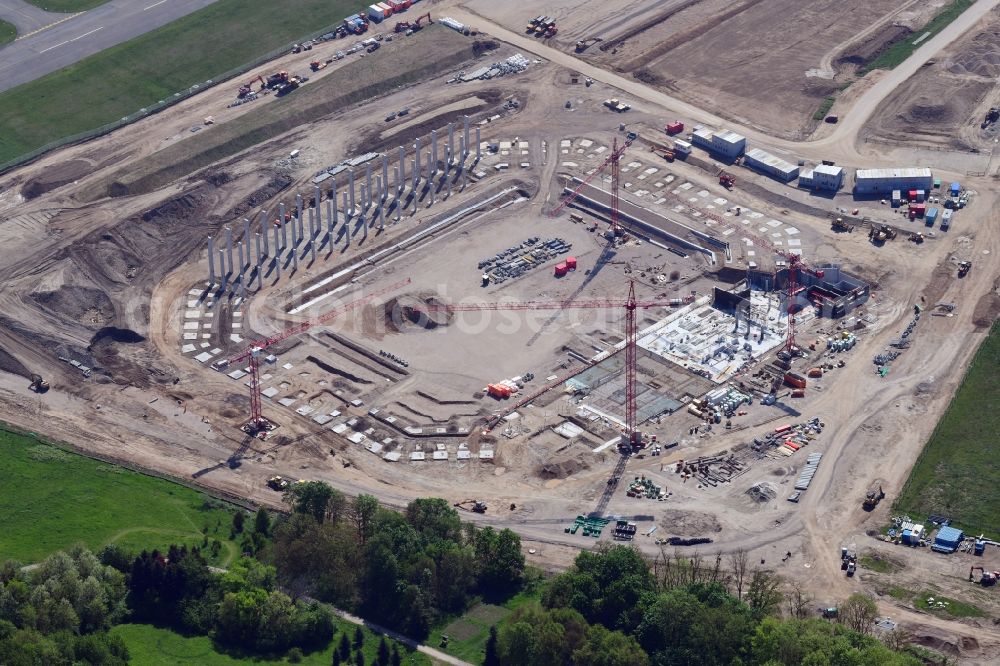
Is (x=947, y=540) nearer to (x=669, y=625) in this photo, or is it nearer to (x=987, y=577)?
(x=987, y=577)

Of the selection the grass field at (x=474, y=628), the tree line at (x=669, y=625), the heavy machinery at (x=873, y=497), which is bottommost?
the grass field at (x=474, y=628)

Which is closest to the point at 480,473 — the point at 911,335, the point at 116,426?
the point at 116,426

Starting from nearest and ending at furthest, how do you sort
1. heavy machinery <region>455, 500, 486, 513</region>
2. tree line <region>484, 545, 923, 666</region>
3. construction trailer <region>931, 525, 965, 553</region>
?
1. tree line <region>484, 545, 923, 666</region>
2. construction trailer <region>931, 525, 965, 553</region>
3. heavy machinery <region>455, 500, 486, 513</region>

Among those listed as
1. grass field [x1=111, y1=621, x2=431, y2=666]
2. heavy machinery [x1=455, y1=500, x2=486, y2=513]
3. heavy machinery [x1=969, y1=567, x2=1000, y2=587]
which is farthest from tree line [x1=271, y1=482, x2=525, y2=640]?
heavy machinery [x1=969, y1=567, x2=1000, y2=587]

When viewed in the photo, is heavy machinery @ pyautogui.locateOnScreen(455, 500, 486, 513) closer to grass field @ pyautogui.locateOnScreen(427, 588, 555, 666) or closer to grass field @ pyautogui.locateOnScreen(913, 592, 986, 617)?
grass field @ pyautogui.locateOnScreen(427, 588, 555, 666)

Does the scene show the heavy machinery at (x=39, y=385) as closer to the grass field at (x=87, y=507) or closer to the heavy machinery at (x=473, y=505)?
the grass field at (x=87, y=507)

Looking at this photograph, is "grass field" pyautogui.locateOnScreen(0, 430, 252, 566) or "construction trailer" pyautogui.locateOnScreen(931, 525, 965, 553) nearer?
"construction trailer" pyautogui.locateOnScreen(931, 525, 965, 553)

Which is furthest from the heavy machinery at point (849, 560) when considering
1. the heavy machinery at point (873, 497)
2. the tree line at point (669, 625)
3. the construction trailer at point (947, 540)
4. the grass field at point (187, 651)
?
the grass field at point (187, 651)
